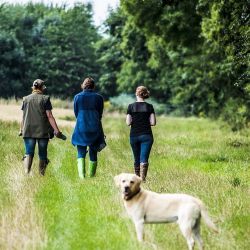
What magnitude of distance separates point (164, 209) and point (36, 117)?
20.3 feet

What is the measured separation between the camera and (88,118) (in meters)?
13.0

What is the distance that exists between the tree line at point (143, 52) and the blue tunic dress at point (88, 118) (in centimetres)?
637

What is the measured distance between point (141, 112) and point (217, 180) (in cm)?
188

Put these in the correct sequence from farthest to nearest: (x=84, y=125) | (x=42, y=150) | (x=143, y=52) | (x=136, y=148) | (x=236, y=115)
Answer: (x=143, y=52)
(x=236, y=115)
(x=84, y=125)
(x=42, y=150)
(x=136, y=148)

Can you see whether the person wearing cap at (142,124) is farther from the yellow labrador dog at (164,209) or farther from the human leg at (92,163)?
the yellow labrador dog at (164,209)

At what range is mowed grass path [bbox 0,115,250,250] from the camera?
7.26 meters

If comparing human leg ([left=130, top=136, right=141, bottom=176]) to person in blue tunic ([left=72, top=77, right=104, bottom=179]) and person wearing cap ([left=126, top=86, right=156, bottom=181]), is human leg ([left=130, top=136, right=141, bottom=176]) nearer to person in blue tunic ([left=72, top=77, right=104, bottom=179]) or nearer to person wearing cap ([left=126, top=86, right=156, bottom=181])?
person wearing cap ([left=126, top=86, right=156, bottom=181])

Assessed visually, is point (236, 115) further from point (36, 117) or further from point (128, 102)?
point (128, 102)

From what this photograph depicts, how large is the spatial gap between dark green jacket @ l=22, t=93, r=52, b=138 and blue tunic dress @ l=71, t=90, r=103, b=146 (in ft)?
2.06

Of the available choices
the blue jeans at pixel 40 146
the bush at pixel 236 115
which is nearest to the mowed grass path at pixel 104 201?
the blue jeans at pixel 40 146

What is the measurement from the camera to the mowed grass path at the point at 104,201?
7258 mm

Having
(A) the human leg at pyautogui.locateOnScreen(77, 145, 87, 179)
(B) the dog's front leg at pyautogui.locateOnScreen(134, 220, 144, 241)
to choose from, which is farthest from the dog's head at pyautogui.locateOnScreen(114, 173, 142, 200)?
(A) the human leg at pyautogui.locateOnScreen(77, 145, 87, 179)

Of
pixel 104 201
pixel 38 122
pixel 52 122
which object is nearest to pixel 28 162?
pixel 38 122

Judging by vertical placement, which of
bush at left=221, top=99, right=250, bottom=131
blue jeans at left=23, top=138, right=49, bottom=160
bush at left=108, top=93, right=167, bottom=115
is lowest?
bush at left=108, top=93, right=167, bottom=115
